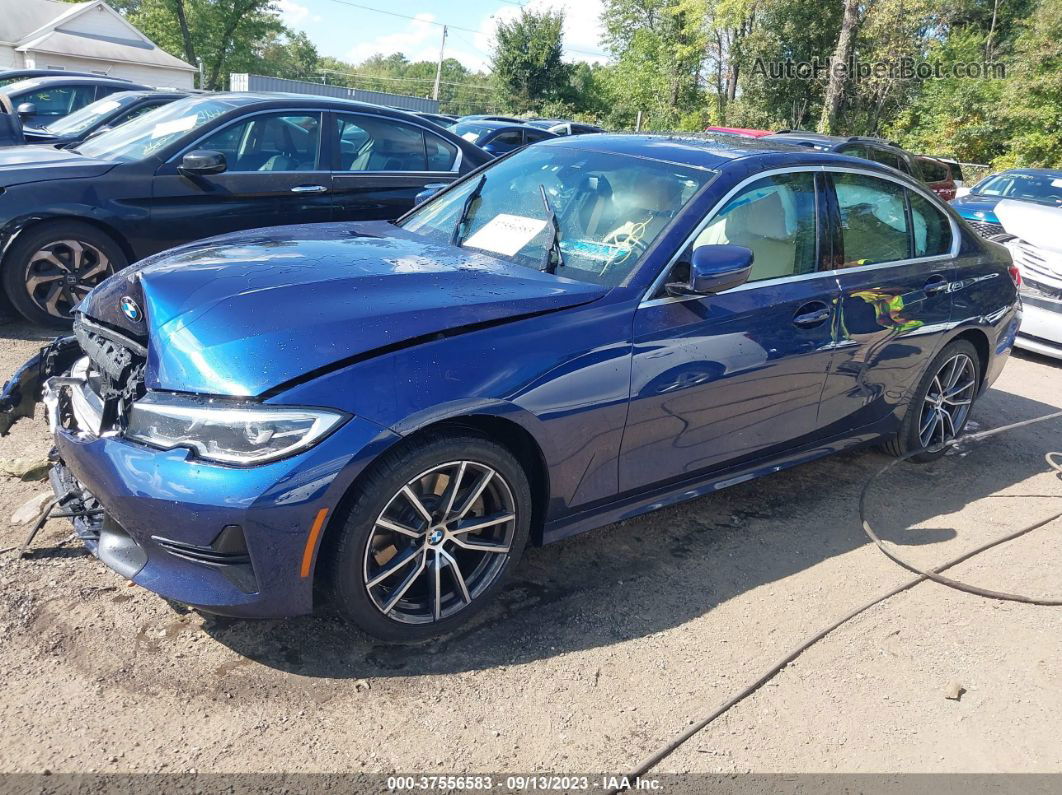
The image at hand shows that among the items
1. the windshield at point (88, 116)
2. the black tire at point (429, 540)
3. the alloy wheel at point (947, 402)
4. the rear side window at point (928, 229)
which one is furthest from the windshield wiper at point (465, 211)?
the windshield at point (88, 116)

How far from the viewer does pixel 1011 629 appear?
10.9 feet

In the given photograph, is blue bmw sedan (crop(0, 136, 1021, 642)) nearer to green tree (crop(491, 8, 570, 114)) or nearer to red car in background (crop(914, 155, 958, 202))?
red car in background (crop(914, 155, 958, 202))

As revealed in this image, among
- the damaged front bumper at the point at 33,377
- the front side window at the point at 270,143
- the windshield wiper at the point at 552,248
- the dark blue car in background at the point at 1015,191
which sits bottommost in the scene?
the damaged front bumper at the point at 33,377

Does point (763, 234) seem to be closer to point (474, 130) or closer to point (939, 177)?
point (939, 177)

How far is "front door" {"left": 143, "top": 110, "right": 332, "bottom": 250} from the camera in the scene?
19.0 feet

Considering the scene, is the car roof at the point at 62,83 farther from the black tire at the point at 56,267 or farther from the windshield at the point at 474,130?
the black tire at the point at 56,267

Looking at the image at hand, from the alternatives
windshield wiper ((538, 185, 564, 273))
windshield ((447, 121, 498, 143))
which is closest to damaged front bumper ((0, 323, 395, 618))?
windshield wiper ((538, 185, 564, 273))

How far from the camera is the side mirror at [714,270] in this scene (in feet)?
10.2

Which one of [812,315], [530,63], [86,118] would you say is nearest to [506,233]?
[812,315]

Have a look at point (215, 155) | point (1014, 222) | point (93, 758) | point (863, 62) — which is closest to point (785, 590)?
point (93, 758)

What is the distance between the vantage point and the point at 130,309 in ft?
9.68

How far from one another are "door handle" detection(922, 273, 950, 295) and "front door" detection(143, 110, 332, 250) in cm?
424

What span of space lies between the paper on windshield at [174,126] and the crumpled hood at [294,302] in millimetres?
3029

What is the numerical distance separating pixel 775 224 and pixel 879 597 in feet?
5.47
